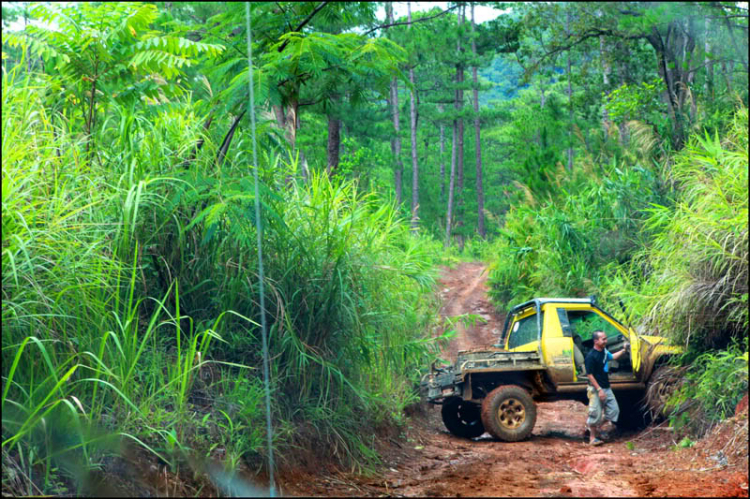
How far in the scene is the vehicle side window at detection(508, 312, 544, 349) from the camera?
9.66 metres

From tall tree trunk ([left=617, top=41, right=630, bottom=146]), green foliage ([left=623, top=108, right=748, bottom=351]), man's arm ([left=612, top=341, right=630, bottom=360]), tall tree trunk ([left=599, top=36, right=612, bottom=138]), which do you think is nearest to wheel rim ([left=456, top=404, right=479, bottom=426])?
man's arm ([left=612, top=341, right=630, bottom=360])

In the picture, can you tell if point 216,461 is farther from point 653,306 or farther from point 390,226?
point 653,306

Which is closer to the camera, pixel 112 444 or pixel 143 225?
pixel 112 444

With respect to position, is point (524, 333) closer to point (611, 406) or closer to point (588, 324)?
point (588, 324)

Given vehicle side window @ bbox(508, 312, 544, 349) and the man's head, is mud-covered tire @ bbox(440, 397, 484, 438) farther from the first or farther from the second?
the man's head

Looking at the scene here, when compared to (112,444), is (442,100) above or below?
above

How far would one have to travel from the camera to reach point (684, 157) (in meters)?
9.38

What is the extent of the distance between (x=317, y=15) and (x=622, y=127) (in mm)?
11863

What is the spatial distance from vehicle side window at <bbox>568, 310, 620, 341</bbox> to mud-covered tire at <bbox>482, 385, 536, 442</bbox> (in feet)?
4.31

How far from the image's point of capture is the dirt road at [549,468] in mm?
5496

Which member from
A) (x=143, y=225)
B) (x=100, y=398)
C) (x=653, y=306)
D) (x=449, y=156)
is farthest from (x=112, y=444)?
(x=449, y=156)

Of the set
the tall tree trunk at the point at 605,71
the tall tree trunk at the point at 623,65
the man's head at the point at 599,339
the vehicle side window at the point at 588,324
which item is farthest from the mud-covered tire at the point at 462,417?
the tall tree trunk at the point at 623,65

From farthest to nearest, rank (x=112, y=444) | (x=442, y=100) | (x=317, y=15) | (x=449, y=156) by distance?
(x=449, y=156), (x=442, y=100), (x=317, y=15), (x=112, y=444)

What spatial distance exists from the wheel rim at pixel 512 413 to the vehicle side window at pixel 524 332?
987 millimetres
